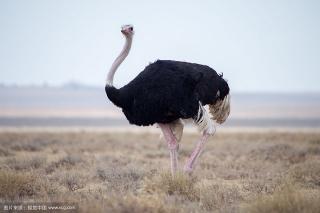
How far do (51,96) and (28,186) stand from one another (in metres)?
115

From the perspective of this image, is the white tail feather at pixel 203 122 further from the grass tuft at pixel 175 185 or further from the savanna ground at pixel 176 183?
the grass tuft at pixel 175 185

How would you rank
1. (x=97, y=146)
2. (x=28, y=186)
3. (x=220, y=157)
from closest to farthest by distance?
(x=28, y=186), (x=220, y=157), (x=97, y=146)

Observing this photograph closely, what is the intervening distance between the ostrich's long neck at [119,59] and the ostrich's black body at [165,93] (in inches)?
8.1

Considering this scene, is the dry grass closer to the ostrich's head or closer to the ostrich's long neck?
the ostrich's long neck

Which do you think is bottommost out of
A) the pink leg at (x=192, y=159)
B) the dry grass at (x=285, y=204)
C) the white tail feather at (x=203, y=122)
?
the dry grass at (x=285, y=204)

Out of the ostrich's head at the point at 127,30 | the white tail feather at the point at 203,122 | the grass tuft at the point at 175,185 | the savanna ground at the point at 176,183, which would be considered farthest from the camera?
the ostrich's head at the point at 127,30

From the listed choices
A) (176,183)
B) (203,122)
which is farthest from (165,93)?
(176,183)

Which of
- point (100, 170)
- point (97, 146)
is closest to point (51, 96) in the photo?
point (97, 146)

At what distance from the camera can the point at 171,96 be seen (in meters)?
9.74

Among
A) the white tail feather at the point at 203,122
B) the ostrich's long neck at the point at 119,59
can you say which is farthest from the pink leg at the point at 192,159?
the ostrich's long neck at the point at 119,59

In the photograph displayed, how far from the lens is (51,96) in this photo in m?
122

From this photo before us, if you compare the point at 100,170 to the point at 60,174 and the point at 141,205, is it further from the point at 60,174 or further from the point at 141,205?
the point at 141,205

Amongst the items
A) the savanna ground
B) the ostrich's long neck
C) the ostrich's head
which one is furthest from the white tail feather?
the ostrich's head

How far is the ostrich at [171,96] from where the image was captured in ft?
32.0
